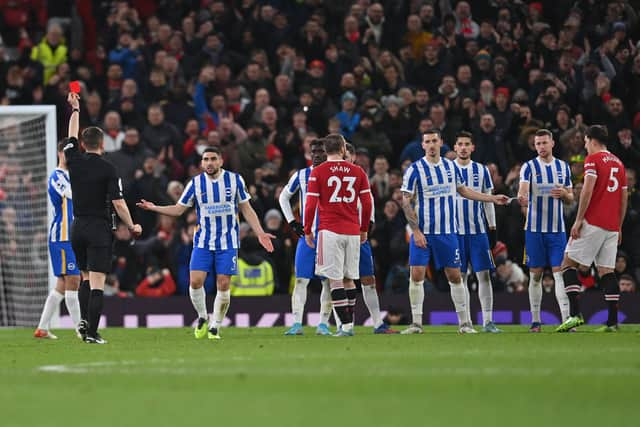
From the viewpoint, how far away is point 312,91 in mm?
21047

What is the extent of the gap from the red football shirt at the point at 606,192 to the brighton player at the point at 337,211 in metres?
2.57

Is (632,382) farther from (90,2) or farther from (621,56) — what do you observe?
(90,2)

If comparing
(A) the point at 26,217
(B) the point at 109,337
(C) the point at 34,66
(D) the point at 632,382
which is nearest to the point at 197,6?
(C) the point at 34,66

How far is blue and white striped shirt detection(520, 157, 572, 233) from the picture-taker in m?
14.2

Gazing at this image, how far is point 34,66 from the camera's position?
71.3 ft

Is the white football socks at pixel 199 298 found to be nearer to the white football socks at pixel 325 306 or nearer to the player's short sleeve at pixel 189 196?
the player's short sleeve at pixel 189 196

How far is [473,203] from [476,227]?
11.2 inches

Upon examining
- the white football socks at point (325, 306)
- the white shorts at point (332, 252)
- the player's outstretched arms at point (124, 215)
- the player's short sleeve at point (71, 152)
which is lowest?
the white football socks at point (325, 306)

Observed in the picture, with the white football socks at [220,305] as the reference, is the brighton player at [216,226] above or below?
above

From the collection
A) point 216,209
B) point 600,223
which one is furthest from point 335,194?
point 600,223

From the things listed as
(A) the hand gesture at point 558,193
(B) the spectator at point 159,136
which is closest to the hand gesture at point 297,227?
(A) the hand gesture at point 558,193

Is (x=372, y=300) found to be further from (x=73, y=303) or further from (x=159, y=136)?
(x=159, y=136)

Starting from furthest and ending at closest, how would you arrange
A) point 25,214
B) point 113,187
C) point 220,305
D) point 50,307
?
point 25,214
point 50,307
point 220,305
point 113,187

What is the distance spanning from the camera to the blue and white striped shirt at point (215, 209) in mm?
13742
